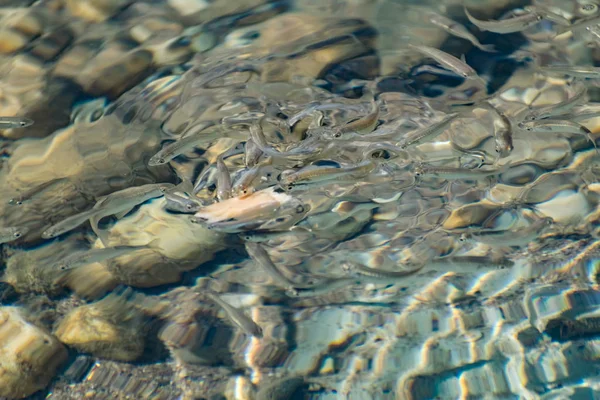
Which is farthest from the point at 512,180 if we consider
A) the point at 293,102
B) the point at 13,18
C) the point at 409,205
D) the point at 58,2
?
the point at 13,18

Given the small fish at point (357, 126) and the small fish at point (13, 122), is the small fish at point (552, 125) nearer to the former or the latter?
the small fish at point (357, 126)

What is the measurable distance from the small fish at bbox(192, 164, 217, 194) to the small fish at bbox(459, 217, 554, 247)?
2.56 meters

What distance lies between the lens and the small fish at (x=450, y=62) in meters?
4.16

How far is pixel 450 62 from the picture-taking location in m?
4.22

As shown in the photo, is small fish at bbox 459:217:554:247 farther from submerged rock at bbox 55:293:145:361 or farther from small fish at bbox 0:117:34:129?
small fish at bbox 0:117:34:129

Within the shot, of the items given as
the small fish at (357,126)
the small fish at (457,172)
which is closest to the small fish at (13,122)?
the small fish at (357,126)

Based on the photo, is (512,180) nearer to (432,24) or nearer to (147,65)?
(432,24)

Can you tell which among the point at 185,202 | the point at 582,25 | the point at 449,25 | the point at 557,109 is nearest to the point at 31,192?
the point at 185,202

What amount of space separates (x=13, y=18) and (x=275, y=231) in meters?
2.85

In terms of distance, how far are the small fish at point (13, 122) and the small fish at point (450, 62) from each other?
139 inches

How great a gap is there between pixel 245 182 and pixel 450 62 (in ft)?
6.78

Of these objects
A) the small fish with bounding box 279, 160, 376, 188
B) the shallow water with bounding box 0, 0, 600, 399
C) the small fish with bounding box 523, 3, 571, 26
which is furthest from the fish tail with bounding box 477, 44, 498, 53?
the small fish with bounding box 279, 160, 376, 188

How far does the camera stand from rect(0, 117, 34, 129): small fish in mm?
4016

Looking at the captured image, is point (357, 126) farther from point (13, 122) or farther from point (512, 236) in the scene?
point (13, 122)
